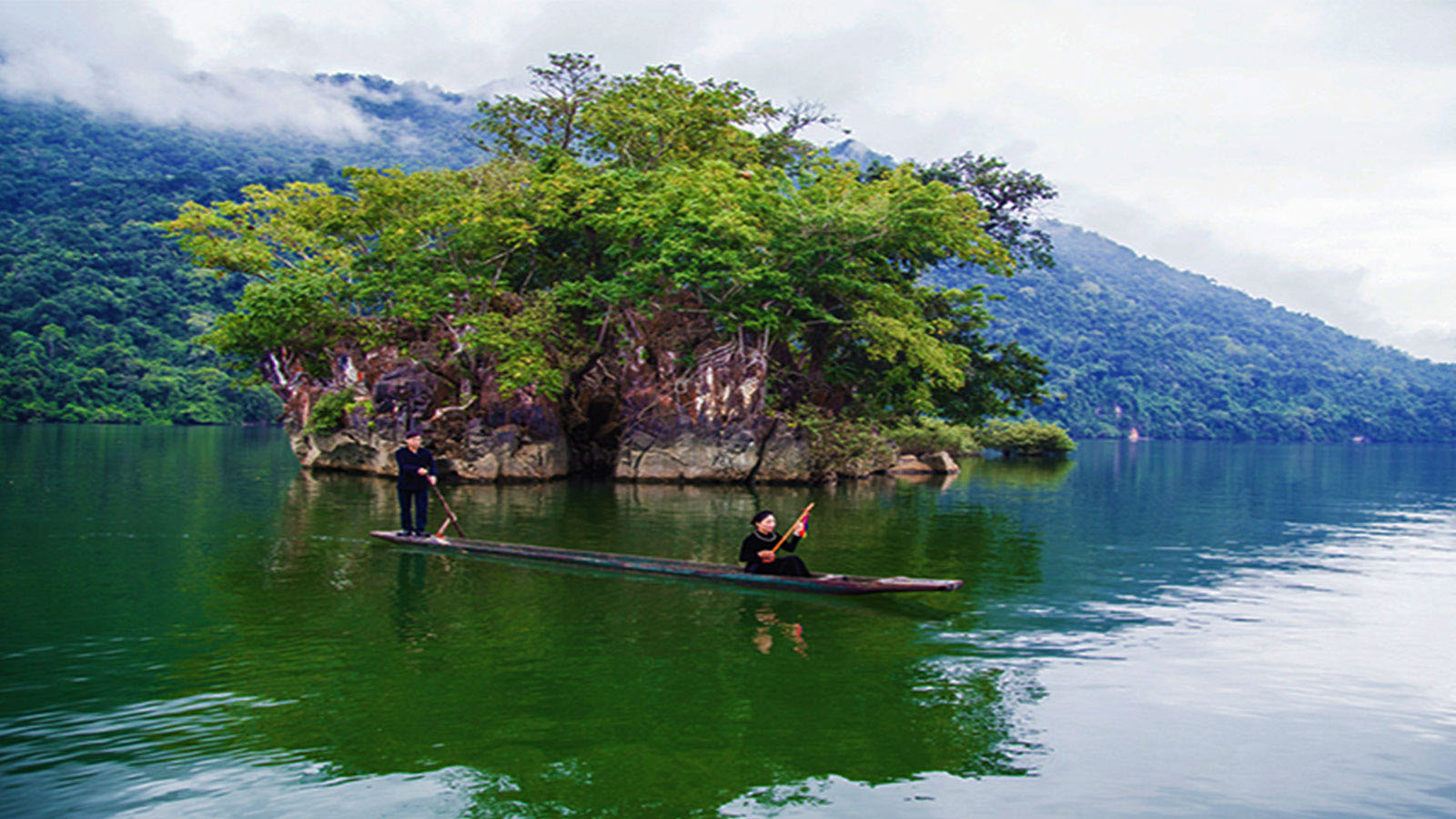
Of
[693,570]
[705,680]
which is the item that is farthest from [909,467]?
[705,680]

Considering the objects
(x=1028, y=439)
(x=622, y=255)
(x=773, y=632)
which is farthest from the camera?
(x=1028, y=439)

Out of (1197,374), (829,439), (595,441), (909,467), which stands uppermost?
(1197,374)

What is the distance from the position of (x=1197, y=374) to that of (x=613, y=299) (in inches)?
4001

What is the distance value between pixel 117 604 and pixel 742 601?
21.4 ft

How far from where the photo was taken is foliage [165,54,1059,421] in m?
25.1

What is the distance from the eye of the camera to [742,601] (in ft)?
35.9

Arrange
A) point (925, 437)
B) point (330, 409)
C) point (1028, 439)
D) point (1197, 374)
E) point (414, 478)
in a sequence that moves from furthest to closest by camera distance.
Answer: point (1197, 374)
point (1028, 439)
point (925, 437)
point (330, 409)
point (414, 478)

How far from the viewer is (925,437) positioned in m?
40.5

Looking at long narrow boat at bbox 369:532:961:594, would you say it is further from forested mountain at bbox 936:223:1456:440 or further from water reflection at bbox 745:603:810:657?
forested mountain at bbox 936:223:1456:440

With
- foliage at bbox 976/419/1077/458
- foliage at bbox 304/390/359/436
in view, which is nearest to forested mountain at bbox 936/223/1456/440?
foliage at bbox 976/419/1077/458

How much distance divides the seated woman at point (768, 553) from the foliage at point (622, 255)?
1368 centimetres

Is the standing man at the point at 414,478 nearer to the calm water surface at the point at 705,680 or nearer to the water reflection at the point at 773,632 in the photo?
the calm water surface at the point at 705,680

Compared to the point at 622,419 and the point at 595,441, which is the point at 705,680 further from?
the point at 595,441

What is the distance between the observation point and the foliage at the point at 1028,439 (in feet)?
178
